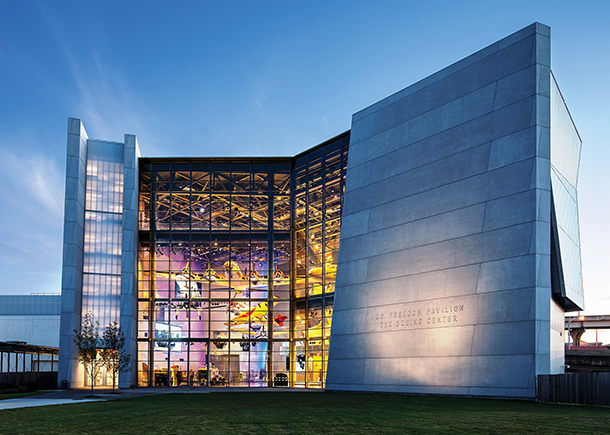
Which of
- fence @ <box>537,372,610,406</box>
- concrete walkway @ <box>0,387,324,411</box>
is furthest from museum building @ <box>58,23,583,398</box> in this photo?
concrete walkway @ <box>0,387,324,411</box>

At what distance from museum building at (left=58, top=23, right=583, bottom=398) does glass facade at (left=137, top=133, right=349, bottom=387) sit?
0.11 meters

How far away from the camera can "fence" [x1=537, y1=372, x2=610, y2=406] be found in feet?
59.5

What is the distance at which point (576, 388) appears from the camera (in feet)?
→ 61.6

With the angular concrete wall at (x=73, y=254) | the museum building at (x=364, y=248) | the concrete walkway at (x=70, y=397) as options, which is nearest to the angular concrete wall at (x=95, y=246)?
the angular concrete wall at (x=73, y=254)

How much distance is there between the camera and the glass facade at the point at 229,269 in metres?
37.8

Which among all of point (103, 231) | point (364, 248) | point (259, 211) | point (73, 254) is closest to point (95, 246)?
point (103, 231)

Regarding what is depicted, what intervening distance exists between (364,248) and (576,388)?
1246 cm

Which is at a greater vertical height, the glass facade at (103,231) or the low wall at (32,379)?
the glass facade at (103,231)

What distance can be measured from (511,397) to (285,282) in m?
20.9

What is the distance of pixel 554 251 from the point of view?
21219mm

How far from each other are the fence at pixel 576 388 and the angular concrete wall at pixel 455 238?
66 centimetres

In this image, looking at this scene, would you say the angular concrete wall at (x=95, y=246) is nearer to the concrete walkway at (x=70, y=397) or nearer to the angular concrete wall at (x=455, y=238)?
the concrete walkway at (x=70, y=397)

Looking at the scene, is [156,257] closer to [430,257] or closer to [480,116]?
[430,257]

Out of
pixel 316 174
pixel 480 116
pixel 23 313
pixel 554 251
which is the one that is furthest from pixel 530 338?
pixel 23 313
